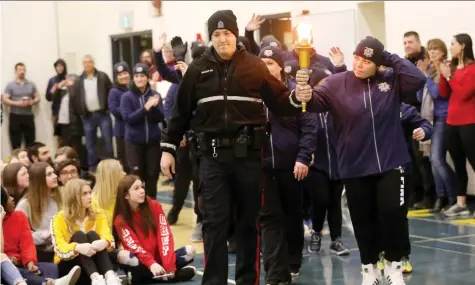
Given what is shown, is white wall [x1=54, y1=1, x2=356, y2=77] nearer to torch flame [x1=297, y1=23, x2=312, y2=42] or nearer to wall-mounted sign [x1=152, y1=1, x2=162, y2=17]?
wall-mounted sign [x1=152, y1=1, x2=162, y2=17]

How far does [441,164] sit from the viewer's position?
35.6 ft

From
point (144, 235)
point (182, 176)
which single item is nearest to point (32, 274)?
point (144, 235)

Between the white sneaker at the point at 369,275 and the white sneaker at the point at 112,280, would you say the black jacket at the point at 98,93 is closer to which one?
the white sneaker at the point at 112,280

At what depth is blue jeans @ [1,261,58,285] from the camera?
22.5 feet

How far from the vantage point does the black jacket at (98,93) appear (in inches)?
630

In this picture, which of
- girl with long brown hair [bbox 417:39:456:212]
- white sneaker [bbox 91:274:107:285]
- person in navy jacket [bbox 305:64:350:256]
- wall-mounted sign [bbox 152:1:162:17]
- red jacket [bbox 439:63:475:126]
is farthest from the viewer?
wall-mounted sign [bbox 152:1:162:17]

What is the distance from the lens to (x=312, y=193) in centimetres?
835

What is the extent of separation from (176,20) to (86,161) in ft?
11.0

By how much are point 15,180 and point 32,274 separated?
1229mm

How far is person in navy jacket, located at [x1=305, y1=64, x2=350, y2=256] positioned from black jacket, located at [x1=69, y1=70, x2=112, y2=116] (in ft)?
26.8

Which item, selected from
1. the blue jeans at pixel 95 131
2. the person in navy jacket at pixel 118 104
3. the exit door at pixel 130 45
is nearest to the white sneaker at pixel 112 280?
the person in navy jacket at pixel 118 104

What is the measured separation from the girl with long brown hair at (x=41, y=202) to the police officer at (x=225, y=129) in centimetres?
239

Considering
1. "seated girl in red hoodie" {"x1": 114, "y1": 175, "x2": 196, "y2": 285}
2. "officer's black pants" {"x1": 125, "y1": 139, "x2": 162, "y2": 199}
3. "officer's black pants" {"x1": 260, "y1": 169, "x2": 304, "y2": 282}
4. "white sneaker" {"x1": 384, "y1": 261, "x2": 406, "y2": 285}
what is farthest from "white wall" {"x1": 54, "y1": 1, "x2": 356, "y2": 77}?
"white sneaker" {"x1": 384, "y1": 261, "x2": 406, "y2": 285}

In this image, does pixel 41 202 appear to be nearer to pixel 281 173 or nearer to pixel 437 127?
pixel 281 173
